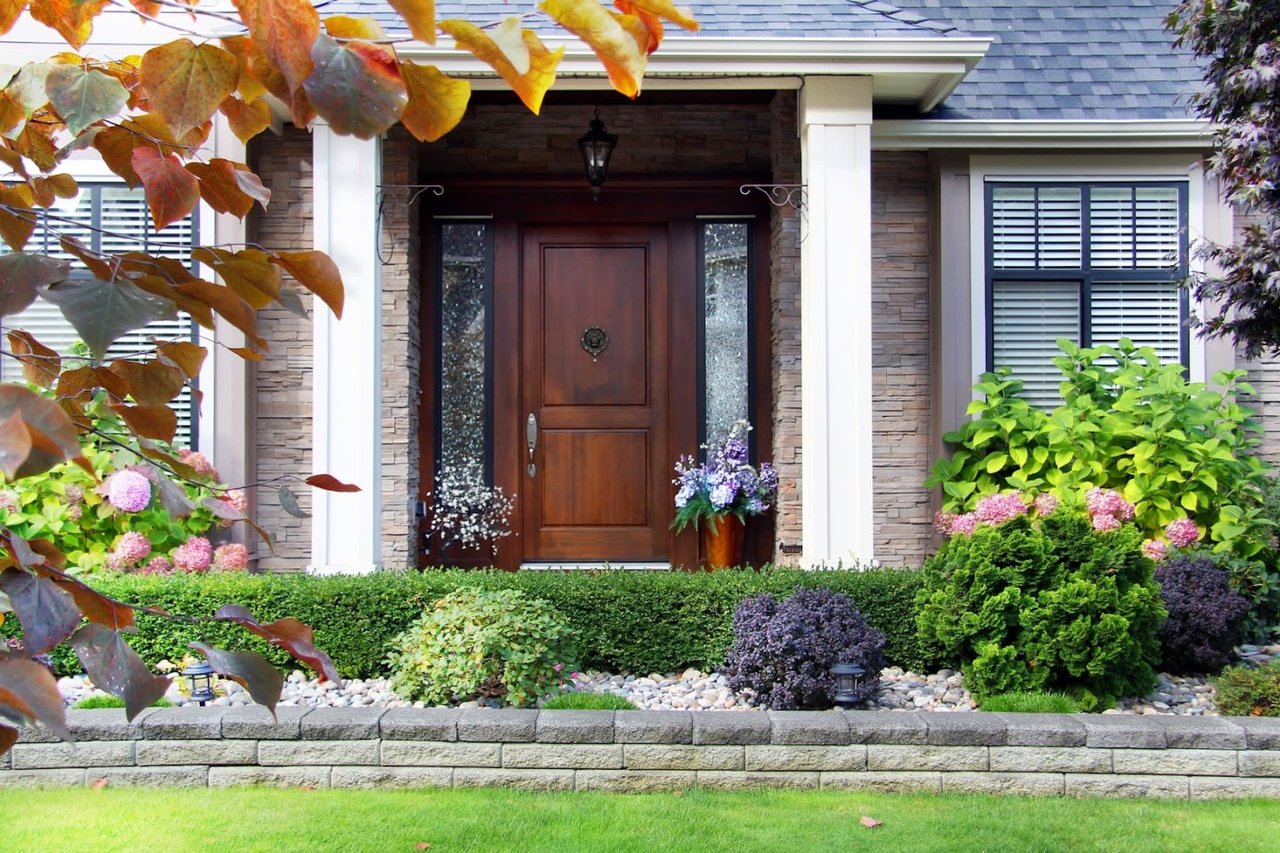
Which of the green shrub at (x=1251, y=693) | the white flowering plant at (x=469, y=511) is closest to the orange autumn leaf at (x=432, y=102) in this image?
the green shrub at (x=1251, y=693)

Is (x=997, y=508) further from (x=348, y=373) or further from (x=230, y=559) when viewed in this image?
(x=230, y=559)

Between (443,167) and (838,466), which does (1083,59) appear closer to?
(838,466)

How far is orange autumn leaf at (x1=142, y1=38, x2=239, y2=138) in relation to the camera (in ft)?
2.92

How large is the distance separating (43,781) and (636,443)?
4249mm

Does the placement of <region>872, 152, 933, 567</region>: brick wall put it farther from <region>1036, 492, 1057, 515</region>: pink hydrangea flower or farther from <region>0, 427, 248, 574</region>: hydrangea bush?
<region>0, 427, 248, 574</region>: hydrangea bush

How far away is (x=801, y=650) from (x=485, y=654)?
124 cm

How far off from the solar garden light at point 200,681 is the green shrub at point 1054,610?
2.96 m

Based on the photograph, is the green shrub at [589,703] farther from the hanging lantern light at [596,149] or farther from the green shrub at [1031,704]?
the hanging lantern light at [596,149]

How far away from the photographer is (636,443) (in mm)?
7410

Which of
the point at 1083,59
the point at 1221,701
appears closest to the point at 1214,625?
the point at 1221,701

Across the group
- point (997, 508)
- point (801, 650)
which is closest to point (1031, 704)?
point (801, 650)

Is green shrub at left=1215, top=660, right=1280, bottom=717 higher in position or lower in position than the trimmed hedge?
lower

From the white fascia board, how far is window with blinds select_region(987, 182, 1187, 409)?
277mm

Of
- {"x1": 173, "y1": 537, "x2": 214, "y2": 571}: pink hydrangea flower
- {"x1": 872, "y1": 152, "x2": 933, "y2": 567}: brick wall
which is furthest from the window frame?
{"x1": 173, "y1": 537, "x2": 214, "y2": 571}: pink hydrangea flower
